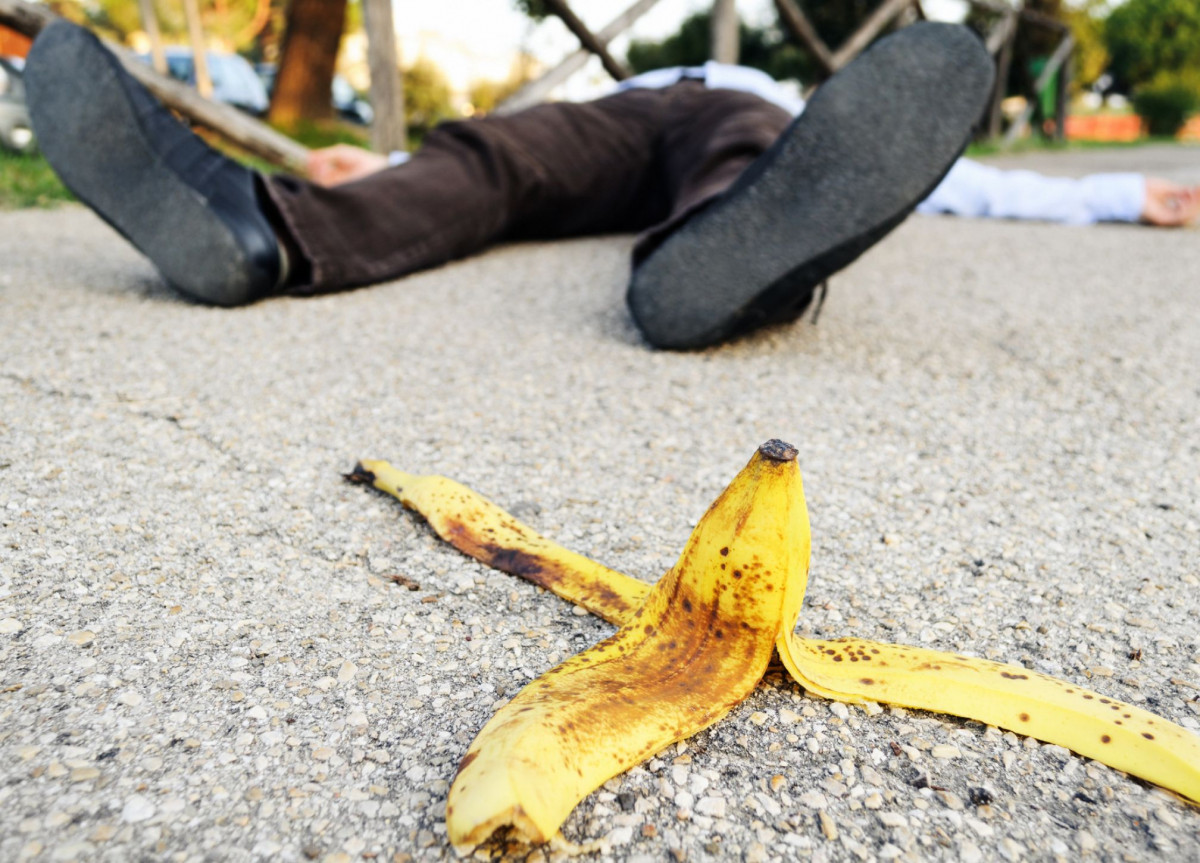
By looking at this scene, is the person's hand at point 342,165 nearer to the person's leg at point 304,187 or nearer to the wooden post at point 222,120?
the person's leg at point 304,187

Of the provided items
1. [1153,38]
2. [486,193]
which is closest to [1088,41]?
[1153,38]

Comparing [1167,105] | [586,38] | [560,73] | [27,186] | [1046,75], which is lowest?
[1167,105]

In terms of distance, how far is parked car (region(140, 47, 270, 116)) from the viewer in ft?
25.8

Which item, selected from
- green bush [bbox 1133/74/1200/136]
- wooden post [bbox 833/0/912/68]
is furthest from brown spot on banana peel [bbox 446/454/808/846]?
green bush [bbox 1133/74/1200/136]

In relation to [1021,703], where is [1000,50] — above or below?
below

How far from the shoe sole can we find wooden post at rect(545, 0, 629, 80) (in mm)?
2097

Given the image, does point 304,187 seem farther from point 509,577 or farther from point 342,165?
point 509,577

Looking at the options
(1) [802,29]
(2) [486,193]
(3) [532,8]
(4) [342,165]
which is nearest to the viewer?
(2) [486,193]

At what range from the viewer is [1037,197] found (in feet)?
9.61

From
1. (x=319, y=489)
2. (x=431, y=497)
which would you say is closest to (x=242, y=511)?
(x=319, y=489)

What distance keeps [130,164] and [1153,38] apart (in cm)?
1722

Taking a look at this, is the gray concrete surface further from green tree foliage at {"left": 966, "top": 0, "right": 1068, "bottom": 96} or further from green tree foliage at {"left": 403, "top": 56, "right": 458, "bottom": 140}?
green tree foliage at {"left": 966, "top": 0, "right": 1068, "bottom": 96}

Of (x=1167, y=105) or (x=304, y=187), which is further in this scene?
(x=1167, y=105)

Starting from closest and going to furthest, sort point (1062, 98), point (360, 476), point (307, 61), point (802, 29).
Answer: point (360, 476) → point (802, 29) → point (307, 61) → point (1062, 98)
